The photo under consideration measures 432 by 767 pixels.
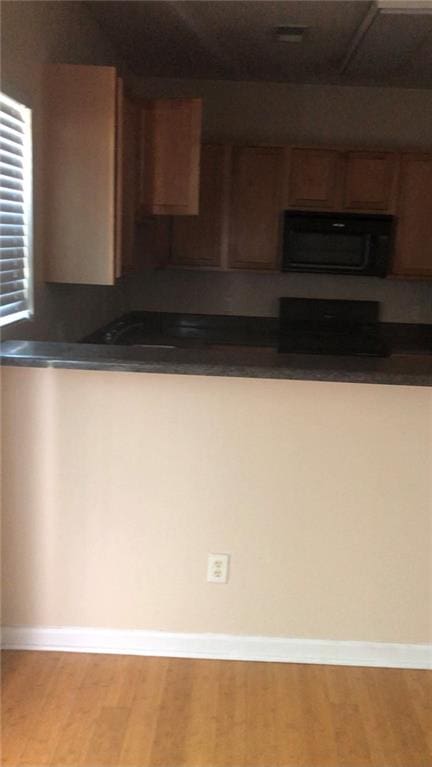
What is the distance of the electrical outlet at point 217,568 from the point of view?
2.44m

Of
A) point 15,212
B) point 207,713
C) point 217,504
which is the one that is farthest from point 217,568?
point 15,212

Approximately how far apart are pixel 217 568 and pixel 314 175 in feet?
8.98

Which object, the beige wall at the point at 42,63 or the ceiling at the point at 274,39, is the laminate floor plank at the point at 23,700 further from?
the ceiling at the point at 274,39

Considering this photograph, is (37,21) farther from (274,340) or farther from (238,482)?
(274,340)

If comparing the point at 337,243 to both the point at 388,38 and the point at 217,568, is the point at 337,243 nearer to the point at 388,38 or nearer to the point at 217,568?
the point at 388,38

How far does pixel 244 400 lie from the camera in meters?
2.33

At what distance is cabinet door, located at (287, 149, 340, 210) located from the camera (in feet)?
14.3

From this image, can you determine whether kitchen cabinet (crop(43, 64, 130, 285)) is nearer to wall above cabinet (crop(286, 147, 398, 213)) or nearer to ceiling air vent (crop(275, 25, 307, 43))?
ceiling air vent (crop(275, 25, 307, 43))

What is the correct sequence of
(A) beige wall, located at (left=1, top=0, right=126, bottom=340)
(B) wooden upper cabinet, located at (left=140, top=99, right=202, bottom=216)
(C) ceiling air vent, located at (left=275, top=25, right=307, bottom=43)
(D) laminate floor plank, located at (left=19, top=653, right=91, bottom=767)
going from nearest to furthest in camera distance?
(D) laminate floor plank, located at (left=19, top=653, right=91, bottom=767) < (A) beige wall, located at (left=1, top=0, right=126, bottom=340) < (C) ceiling air vent, located at (left=275, top=25, right=307, bottom=43) < (B) wooden upper cabinet, located at (left=140, top=99, right=202, bottom=216)

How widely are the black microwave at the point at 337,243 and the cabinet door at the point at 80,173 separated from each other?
5.53 feet

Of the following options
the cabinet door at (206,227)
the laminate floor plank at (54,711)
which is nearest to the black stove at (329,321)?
the cabinet door at (206,227)

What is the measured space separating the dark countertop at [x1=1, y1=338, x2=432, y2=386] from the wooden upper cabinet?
1.39 m

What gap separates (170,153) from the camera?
346 centimetres

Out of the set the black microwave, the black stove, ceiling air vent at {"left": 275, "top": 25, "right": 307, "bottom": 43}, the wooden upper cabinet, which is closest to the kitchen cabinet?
the wooden upper cabinet
